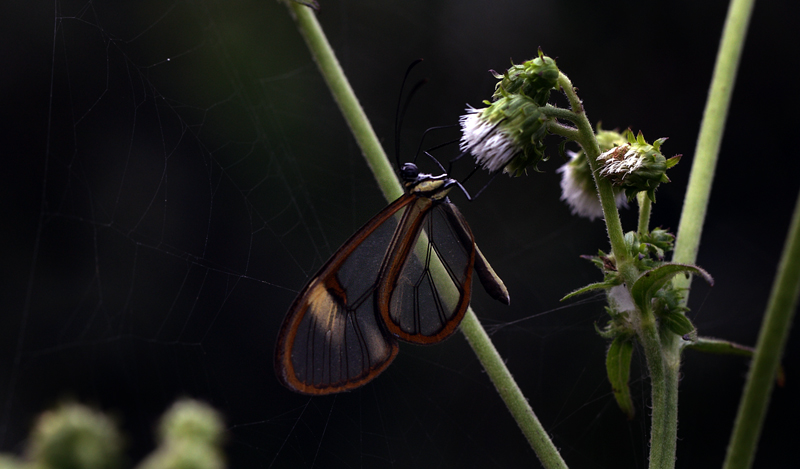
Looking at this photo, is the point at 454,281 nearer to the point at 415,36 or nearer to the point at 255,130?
the point at 255,130

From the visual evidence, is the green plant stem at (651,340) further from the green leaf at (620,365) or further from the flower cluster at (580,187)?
the flower cluster at (580,187)

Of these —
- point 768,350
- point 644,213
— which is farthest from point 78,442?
point 644,213

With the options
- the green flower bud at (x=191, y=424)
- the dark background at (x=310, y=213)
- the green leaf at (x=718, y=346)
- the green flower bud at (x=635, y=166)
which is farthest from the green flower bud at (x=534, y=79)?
the dark background at (x=310, y=213)

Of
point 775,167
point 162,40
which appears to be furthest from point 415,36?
point 775,167

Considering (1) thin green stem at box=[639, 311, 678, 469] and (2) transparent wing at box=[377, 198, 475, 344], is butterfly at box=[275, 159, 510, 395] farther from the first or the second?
(1) thin green stem at box=[639, 311, 678, 469]

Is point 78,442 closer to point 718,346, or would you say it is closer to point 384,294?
point 384,294

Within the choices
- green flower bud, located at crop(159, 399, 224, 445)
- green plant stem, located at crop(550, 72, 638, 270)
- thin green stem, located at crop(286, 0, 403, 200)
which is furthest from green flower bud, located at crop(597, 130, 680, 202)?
green flower bud, located at crop(159, 399, 224, 445)
